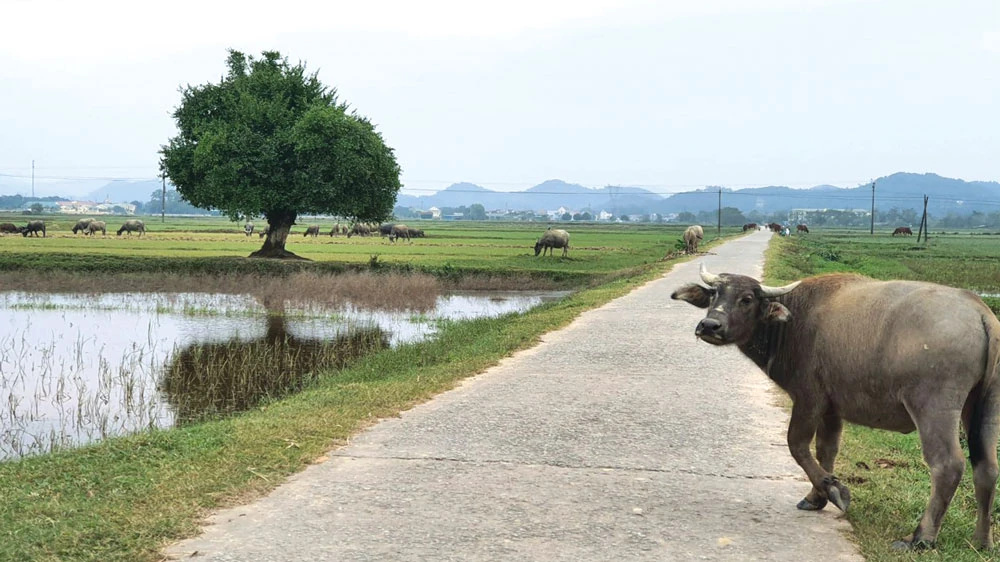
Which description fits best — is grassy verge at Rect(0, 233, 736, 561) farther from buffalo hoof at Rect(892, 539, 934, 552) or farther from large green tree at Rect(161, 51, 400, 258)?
large green tree at Rect(161, 51, 400, 258)

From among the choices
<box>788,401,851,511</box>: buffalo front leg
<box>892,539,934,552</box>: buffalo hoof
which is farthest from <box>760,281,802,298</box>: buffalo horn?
<box>892,539,934,552</box>: buffalo hoof

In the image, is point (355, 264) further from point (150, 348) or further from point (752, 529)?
point (752, 529)

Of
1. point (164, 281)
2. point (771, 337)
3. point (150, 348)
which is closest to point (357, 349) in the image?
point (150, 348)

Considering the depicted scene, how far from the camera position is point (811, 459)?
5328mm

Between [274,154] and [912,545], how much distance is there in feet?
94.1

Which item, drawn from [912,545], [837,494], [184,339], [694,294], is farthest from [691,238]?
[912,545]

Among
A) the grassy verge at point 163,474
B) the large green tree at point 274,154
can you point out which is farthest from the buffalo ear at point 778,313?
the large green tree at point 274,154

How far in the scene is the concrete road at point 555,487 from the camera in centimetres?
468

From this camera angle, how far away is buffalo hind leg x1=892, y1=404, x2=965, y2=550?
460 cm

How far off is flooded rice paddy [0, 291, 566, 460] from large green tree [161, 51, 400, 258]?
7.87 metres

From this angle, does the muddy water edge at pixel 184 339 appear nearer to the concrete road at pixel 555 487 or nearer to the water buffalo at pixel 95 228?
the concrete road at pixel 555 487

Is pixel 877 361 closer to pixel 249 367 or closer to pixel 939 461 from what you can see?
pixel 939 461

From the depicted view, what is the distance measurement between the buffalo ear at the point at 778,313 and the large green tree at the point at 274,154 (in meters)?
26.8

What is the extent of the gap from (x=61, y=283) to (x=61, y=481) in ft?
74.9
